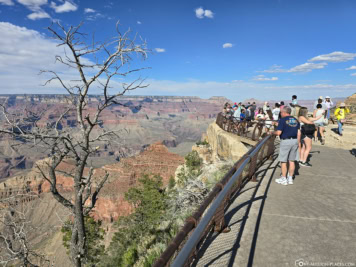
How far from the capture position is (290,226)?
392 centimetres

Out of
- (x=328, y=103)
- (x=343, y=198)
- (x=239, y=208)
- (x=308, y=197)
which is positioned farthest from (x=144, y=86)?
(x=328, y=103)

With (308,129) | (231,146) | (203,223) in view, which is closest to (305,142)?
(308,129)

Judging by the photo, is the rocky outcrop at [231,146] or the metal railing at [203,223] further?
the rocky outcrop at [231,146]

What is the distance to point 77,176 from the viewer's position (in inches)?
325

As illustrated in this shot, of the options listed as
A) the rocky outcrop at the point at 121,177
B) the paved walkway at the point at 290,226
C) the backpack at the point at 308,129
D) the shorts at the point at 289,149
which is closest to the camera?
the paved walkway at the point at 290,226

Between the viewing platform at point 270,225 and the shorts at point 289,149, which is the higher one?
the shorts at point 289,149

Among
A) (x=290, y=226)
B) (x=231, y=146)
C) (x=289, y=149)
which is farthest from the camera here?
(x=231, y=146)

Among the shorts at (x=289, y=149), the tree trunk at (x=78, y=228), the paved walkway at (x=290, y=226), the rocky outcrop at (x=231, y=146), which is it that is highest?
the shorts at (x=289, y=149)

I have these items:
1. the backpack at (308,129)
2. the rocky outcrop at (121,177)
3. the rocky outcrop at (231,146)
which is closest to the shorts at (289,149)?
the backpack at (308,129)

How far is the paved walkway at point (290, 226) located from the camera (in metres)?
3.10

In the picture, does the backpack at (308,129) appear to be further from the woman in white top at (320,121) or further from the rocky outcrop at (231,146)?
the rocky outcrop at (231,146)

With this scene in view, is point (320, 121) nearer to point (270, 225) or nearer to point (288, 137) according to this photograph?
point (288, 137)

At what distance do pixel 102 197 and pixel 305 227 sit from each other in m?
69.4

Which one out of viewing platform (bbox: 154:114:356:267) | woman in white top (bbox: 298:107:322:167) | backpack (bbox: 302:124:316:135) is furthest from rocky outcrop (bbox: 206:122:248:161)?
viewing platform (bbox: 154:114:356:267)
